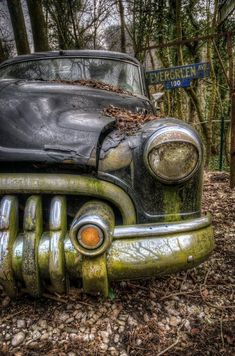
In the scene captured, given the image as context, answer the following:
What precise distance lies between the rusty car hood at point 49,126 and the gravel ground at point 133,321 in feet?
2.60

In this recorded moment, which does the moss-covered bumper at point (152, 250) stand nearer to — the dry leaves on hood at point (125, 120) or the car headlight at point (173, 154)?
the car headlight at point (173, 154)

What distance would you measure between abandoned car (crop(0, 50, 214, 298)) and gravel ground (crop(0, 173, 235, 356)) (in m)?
0.21

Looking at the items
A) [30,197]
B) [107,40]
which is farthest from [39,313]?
[107,40]

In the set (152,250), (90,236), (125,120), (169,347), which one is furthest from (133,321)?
(125,120)

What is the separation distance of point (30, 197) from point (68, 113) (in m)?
0.52

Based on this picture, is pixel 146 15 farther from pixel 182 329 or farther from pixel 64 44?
pixel 182 329

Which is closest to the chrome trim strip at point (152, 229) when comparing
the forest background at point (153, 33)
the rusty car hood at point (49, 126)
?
the rusty car hood at point (49, 126)

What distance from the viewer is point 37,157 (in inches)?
53.2

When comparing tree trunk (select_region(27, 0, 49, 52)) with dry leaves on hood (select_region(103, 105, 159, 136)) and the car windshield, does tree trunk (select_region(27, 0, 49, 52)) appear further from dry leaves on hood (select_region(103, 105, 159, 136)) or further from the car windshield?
dry leaves on hood (select_region(103, 105, 159, 136))

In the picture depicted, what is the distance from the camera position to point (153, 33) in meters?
9.39

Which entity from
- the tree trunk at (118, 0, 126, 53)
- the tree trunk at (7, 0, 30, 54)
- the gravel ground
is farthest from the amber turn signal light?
the tree trunk at (118, 0, 126, 53)

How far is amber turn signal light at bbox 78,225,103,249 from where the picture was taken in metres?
1.28

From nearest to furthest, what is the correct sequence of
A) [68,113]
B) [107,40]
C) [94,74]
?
[68,113] → [94,74] → [107,40]

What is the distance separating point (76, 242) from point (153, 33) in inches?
375
